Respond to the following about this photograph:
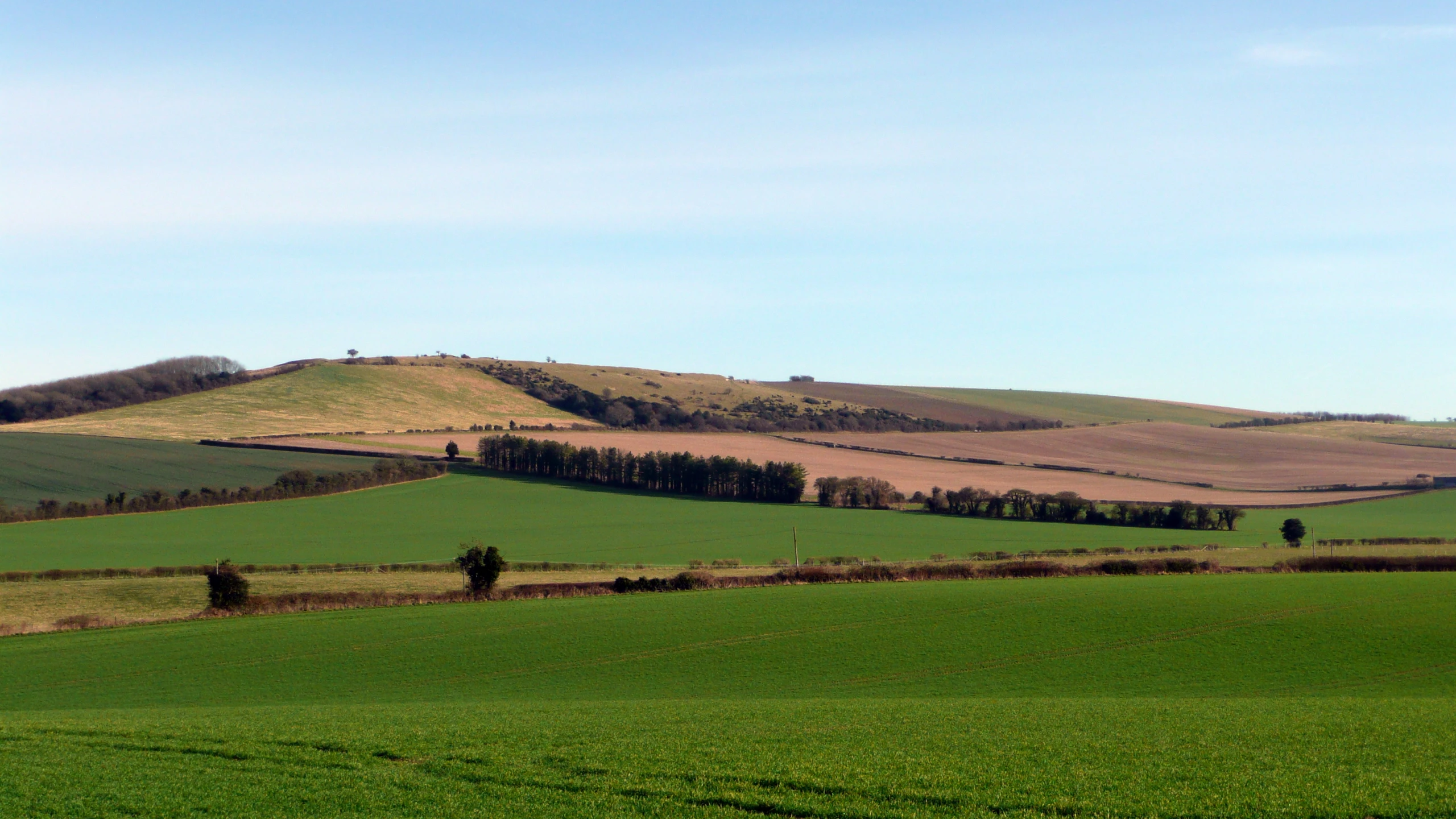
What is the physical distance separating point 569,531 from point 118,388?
84547mm

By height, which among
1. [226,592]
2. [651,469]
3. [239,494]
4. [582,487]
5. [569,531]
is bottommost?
[226,592]

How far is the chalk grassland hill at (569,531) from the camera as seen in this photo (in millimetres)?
56875

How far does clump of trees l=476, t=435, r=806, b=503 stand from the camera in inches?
3342

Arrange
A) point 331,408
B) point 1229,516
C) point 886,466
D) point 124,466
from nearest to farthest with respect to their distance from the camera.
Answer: point 1229,516
point 124,466
point 886,466
point 331,408

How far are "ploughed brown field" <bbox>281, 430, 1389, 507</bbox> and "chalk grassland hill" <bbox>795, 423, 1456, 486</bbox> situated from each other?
4.00 metres

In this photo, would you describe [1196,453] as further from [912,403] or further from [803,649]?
[803,649]

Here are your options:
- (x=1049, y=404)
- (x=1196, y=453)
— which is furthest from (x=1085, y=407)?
(x=1196, y=453)

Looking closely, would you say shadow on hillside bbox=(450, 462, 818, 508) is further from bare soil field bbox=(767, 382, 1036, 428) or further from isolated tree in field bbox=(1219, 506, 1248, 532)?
bare soil field bbox=(767, 382, 1036, 428)

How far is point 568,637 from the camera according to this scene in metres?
32.1

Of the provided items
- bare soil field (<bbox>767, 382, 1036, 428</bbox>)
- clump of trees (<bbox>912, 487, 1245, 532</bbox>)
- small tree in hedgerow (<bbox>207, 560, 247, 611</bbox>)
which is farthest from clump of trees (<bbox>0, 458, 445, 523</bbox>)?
bare soil field (<bbox>767, 382, 1036, 428</bbox>)

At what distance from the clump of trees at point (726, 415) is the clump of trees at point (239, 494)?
1509 inches

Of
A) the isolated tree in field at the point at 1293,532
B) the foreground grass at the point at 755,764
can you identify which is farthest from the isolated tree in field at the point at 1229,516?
the foreground grass at the point at 755,764

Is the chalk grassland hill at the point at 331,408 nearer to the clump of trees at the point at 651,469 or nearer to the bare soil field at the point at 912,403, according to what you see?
the clump of trees at the point at 651,469

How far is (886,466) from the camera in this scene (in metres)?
94.9
